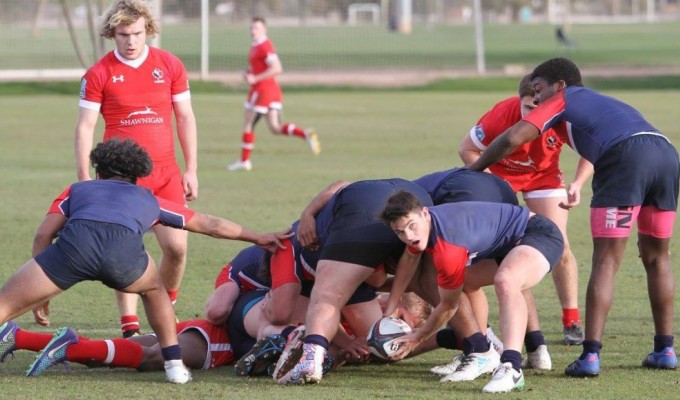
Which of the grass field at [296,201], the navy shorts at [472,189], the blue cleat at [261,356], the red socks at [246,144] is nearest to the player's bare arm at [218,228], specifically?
the blue cleat at [261,356]

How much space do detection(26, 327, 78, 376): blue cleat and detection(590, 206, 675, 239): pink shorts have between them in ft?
9.83

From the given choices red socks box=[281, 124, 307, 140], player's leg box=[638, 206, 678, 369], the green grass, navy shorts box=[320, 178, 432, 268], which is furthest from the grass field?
the green grass

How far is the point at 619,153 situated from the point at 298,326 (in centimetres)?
204

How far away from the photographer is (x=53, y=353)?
22.0 ft

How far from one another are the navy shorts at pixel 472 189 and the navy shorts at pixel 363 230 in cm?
29

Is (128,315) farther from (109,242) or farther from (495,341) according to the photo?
(495,341)

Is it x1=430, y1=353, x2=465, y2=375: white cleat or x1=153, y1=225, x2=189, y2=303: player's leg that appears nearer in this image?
x1=430, y1=353, x2=465, y2=375: white cleat

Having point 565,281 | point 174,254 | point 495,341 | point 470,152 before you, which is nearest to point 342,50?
point 470,152

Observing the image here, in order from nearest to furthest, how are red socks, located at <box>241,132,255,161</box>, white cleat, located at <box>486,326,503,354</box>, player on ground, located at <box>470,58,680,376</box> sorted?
player on ground, located at <box>470,58,680,376</box>
white cleat, located at <box>486,326,503,354</box>
red socks, located at <box>241,132,255,161</box>

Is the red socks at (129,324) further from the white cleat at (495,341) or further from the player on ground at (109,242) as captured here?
the white cleat at (495,341)

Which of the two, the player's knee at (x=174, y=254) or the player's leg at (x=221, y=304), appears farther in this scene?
the player's knee at (x=174, y=254)

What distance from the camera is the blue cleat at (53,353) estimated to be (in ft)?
22.0

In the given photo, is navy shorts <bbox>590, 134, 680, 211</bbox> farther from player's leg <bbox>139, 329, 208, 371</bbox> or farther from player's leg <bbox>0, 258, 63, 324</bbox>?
player's leg <bbox>0, 258, 63, 324</bbox>

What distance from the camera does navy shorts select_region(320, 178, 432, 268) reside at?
21.5ft
